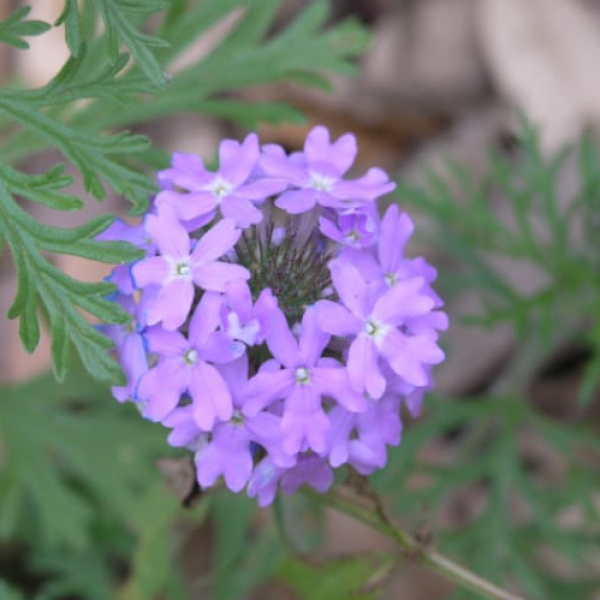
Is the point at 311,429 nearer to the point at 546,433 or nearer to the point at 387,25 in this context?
the point at 546,433

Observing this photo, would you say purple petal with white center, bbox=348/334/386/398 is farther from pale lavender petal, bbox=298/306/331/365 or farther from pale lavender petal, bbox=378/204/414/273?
pale lavender petal, bbox=378/204/414/273

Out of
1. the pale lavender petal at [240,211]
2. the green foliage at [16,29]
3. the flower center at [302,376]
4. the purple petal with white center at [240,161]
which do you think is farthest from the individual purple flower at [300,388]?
the green foliage at [16,29]

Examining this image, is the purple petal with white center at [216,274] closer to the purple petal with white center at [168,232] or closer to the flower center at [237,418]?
the purple petal with white center at [168,232]

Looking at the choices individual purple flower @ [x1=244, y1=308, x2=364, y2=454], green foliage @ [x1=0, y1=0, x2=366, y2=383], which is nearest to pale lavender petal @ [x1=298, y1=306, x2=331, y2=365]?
individual purple flower @ [x1=244, y1=308, x2=364, y2=454]

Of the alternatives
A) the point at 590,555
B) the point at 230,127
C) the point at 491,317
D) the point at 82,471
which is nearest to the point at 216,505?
the point at 82,471

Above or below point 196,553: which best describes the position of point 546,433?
above

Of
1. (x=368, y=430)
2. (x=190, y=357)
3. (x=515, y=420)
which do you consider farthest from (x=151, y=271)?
(x=515, y=420)
